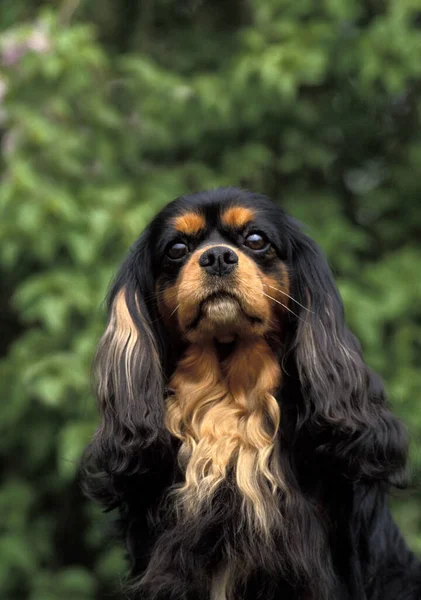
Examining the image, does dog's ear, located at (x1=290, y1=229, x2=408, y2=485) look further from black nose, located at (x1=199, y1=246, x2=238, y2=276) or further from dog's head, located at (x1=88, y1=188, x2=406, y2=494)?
black nose, located at (x1=199, y1=246, x2=238, y2=276)

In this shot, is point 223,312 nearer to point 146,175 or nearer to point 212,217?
point 212,217

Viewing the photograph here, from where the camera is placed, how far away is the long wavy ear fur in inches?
114

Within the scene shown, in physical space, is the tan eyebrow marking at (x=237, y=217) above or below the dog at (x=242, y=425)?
above

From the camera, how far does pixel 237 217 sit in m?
2.90

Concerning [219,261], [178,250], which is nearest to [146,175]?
[178,250]

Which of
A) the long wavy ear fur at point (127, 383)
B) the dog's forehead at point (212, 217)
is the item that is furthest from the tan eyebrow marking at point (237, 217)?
the long wavy ear fur at point (127, 383)

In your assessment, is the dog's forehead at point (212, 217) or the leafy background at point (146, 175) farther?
the leafy background at point (146, 175)

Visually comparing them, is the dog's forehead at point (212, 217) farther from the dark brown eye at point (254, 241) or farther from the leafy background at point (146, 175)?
the leafy background at point (146, 175)

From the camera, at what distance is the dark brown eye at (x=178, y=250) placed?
2951 millimetres

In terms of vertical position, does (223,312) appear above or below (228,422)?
above

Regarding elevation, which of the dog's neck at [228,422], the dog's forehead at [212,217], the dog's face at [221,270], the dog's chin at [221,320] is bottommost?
the dog's neck at [228,422]

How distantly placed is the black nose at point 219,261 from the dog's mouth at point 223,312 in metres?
0.06

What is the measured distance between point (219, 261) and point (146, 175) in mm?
2111

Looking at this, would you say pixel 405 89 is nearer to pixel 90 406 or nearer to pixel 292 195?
pixel 292 195
